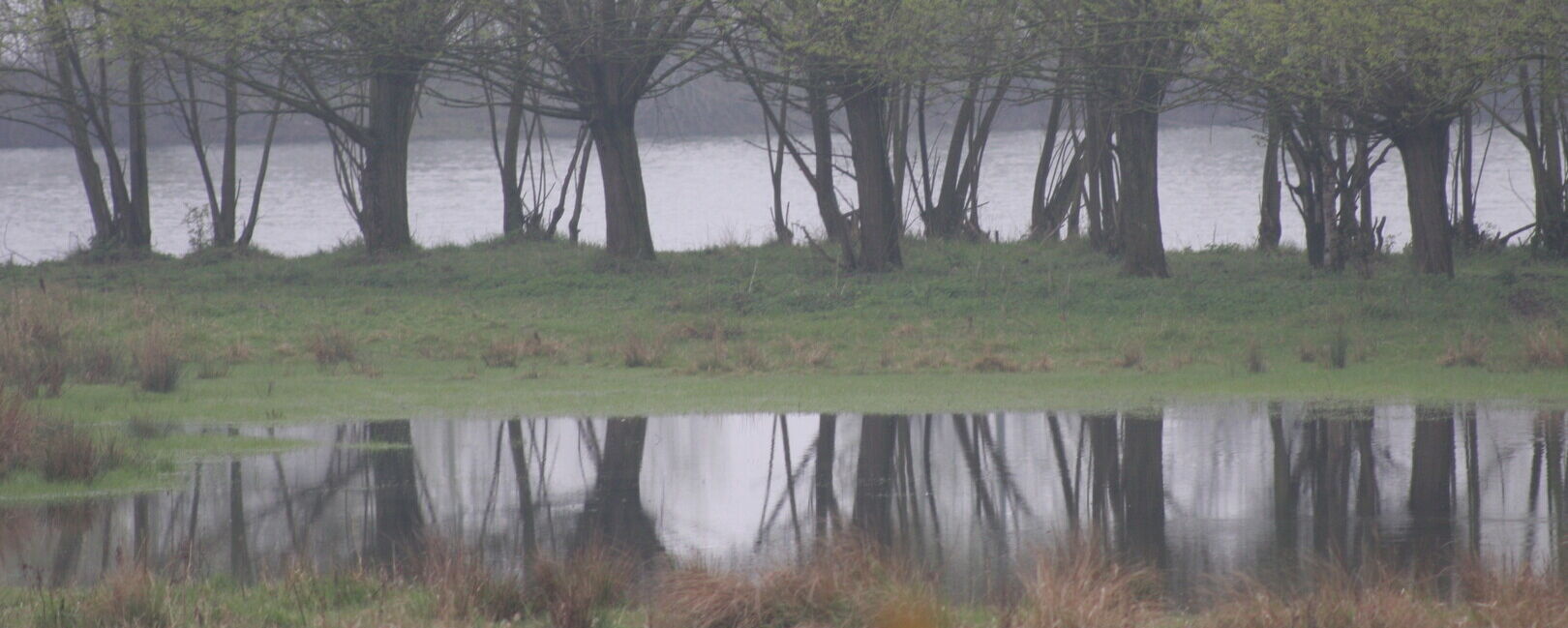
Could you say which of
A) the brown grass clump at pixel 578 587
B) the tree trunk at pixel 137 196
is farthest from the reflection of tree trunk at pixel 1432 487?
the tree trunk at pixel 137 196

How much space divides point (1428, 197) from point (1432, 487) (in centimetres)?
1199

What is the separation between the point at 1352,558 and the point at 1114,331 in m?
9.42

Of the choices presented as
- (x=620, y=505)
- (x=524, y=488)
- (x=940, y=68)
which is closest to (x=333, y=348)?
(x=524, y=488)

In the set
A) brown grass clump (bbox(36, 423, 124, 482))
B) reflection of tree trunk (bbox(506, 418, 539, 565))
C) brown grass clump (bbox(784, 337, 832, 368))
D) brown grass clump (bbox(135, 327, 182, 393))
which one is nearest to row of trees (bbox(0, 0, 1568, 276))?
brown grass clump (bbox(784, 337, 832, 368))

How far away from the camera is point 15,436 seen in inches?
425

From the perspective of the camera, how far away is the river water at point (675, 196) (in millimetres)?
40188

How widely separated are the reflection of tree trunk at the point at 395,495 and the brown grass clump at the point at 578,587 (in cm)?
93

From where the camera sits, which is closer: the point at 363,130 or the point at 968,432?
the point at 968,432

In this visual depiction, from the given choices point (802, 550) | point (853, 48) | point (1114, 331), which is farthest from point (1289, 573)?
point (853, 48)

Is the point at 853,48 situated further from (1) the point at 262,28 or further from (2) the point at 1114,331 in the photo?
(1) the point at 262,28

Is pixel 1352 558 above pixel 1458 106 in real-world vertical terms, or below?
below

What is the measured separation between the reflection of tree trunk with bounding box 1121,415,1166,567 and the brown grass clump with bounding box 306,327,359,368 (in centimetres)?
858

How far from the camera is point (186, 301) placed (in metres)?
21.1

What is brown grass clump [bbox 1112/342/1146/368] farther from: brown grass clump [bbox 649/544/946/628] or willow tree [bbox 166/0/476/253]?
willow tree [bbox 166/0/476/253]
